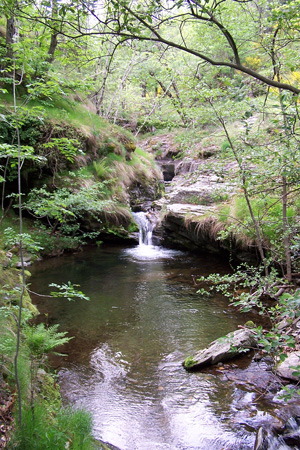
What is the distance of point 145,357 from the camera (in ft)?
15.9

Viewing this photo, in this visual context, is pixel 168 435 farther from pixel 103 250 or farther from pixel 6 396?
pixel 103 250

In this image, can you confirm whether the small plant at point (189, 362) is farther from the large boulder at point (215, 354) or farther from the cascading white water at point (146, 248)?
the cascading white water at point (146, 248)

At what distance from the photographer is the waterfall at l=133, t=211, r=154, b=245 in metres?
12.8

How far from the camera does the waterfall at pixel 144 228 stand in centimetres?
1279

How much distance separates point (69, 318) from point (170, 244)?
6.61 m

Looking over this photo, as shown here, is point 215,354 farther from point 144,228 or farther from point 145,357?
point 144,228

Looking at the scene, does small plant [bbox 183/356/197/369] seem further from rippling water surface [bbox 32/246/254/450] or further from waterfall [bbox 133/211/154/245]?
waterfall [bbox 133/211/154/245]

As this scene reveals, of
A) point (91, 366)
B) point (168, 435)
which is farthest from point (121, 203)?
point (168, 435)

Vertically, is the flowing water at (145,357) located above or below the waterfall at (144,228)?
below

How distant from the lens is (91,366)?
456 cm

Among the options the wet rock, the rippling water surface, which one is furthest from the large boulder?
the wet rock

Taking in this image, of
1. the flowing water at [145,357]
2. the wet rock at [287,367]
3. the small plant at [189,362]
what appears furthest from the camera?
the small plant at [189,362]

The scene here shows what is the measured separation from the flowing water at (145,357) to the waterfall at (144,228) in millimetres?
3566

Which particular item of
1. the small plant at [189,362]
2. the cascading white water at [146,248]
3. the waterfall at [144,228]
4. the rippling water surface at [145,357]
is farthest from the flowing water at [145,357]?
the waterfall at [144,228]
